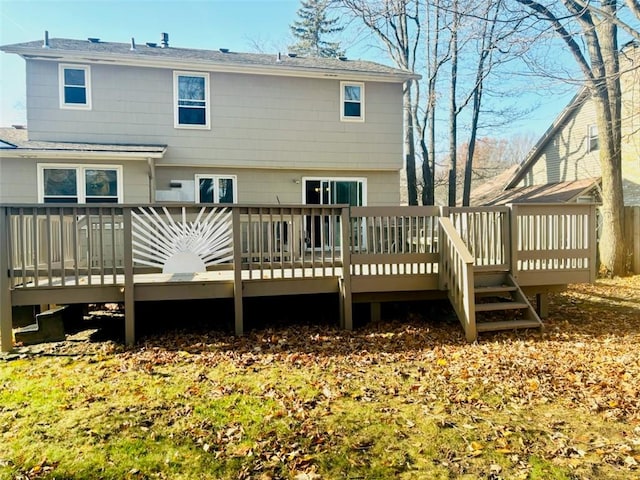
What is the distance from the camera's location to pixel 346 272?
5.73 meters

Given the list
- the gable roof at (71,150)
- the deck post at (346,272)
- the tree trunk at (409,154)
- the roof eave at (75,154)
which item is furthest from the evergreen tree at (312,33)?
the deck post at (346,272)

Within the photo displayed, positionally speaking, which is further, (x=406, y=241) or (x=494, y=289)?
(x=406, y=241)

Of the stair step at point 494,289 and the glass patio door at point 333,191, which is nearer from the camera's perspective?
the stair step at point 494,289

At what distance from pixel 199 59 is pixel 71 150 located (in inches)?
151

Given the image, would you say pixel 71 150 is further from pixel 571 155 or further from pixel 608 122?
pixel 571 155

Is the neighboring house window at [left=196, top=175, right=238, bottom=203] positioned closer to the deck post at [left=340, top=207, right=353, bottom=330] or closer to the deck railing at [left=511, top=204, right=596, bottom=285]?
the deck post at [left=340, top=207, right=353, bottom=330]

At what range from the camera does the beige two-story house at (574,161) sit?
15102 mm

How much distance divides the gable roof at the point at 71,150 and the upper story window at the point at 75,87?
1.04 metres

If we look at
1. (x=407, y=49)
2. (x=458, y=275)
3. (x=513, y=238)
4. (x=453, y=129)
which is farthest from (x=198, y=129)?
(x=453, y=129)

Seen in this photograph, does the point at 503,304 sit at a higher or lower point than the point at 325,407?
higher

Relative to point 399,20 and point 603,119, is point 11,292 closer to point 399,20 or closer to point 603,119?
point 603,119

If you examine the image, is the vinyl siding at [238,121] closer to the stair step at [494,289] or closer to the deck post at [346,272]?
the deck post at [346,272]

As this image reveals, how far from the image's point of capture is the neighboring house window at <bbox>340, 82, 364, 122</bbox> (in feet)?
36.7

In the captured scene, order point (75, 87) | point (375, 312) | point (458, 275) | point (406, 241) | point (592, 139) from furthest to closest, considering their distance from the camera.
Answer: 1. point (592, 139)
2. point (75, 87)
3. point (375, 312)
4. point (406, 241)
5. point (458, 275)
